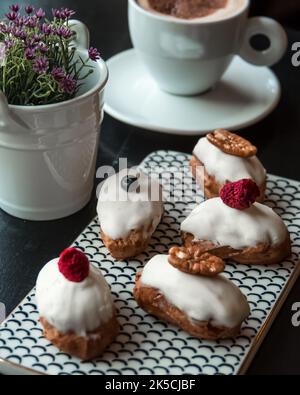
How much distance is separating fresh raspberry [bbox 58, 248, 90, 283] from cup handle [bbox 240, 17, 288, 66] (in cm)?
61

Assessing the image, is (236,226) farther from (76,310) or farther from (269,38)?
(269,38)

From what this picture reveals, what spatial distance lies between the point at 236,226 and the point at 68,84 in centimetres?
26

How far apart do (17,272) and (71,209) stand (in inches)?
5.5

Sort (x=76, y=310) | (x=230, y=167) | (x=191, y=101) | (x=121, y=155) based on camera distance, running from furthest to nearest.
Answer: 1. (x=191, y=101)
2. (x=121, y=155)
3. (x=230, y=167)
4. (x=76, y=310)

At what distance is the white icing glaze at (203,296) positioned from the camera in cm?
78

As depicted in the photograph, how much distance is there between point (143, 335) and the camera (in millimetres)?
799

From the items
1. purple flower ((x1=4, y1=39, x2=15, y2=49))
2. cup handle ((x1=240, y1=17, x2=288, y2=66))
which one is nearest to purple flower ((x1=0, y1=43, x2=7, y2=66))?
purple flower ((x1=4, y1=39, x2=15, y2=49))

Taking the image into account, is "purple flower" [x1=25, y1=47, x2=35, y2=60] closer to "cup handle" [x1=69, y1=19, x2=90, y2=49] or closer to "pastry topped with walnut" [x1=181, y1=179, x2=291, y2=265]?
"cup handle" [x1=69, y1=19, x2=90, y2=49]

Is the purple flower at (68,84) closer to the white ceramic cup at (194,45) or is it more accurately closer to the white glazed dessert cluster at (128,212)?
the white glazed dessert cluster at (128,212)

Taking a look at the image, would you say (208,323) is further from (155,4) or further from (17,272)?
(155,4)

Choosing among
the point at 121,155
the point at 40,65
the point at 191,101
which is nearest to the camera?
the point at 40,65

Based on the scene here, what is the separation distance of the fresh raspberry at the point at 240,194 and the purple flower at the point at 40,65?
0.83 ft

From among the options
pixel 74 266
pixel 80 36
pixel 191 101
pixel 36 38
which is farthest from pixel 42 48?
pixel 191 101

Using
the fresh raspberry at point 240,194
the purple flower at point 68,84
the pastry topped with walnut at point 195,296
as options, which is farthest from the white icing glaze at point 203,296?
the purple flower at point 68,84
